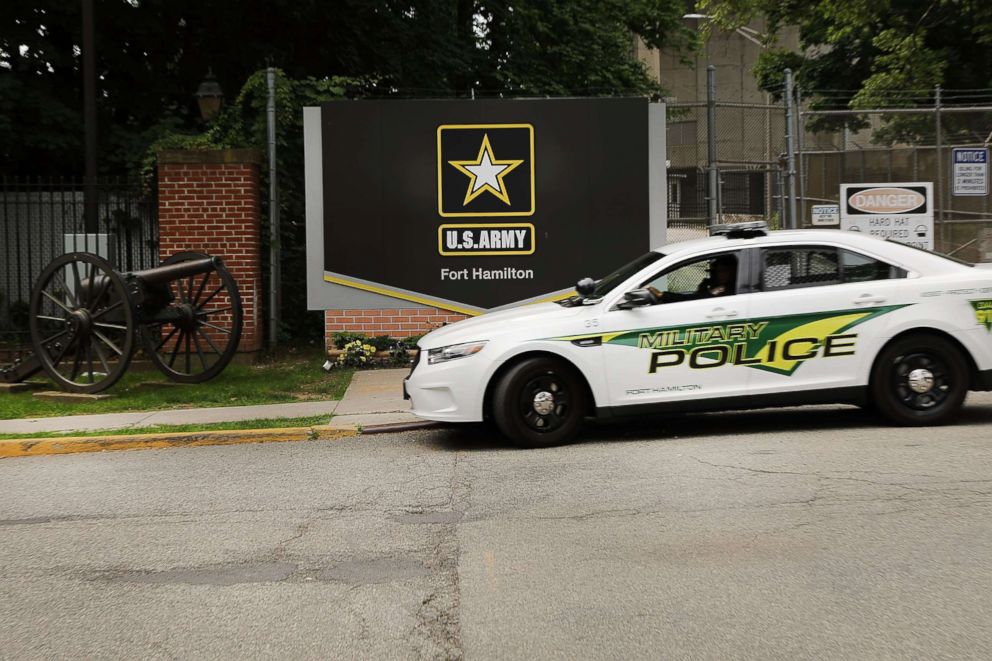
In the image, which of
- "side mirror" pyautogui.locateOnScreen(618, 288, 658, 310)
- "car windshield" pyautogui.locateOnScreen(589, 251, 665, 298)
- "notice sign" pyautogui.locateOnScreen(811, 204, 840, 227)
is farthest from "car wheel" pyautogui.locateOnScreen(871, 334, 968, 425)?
"notice sign" pyautogui.locateOnScreen(811, 204, 840, 227)

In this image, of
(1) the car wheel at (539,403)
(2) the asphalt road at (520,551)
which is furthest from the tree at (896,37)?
(2) the asphalt road at (520,551)

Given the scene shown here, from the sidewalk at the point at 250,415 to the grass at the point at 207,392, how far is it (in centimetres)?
35

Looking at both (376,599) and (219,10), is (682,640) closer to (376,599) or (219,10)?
(376,599)

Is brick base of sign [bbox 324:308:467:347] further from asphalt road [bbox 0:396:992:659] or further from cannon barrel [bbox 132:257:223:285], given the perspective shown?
asphalt road [bbox 0:396:992:659]

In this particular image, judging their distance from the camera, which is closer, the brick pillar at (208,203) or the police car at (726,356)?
the police car at (726,356)

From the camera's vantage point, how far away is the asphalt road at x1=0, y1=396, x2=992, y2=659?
14.5 feet

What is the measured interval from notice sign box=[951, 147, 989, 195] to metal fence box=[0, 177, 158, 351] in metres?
11.0

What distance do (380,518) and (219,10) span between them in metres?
15.1

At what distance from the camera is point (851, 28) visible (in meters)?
24.7

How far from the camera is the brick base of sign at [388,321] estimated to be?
13.9 m

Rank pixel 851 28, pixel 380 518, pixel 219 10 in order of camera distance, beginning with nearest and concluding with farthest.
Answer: pixel 380 518
pixel 219 10
pixel 851 28

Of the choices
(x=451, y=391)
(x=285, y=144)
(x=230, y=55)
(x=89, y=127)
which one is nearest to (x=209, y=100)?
(x=285, y=144)

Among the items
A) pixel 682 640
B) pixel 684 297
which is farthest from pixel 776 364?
pixel 682 640

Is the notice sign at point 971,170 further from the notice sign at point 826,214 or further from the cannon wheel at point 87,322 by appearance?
the cannon wheel at point 87,322
